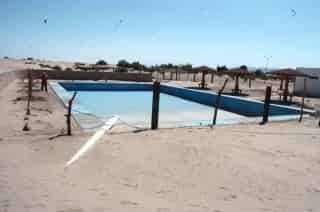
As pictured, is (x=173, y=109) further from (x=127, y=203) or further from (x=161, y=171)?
(x=127, y=203)

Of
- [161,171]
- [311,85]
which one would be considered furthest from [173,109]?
[311,85]

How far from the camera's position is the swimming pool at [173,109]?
30.2ft

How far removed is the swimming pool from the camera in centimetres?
922

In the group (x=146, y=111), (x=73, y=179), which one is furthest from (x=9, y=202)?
(x=146, y=111)

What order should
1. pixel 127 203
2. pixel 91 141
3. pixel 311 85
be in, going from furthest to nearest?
1. pixel 311 85
2. pixel 91 141
3. pixel 127 203

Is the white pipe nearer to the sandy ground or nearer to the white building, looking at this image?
the sandy ground

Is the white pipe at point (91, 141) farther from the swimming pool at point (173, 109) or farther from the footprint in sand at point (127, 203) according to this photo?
the footprint in sand at point (127, 203)

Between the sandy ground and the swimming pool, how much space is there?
5.53 feet

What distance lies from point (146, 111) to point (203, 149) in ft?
22.4

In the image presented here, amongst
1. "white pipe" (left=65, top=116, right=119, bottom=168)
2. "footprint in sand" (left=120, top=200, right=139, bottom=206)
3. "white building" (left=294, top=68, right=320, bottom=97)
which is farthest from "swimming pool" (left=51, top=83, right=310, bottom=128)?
"white building" (left=294, top=68, right=320, bottom=97)

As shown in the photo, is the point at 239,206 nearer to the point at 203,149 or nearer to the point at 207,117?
the point at 203,149

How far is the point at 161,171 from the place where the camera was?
4.61 meters

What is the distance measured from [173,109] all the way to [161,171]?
29.8ft

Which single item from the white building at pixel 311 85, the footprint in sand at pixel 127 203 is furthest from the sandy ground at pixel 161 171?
the white building at pixel 311 85
